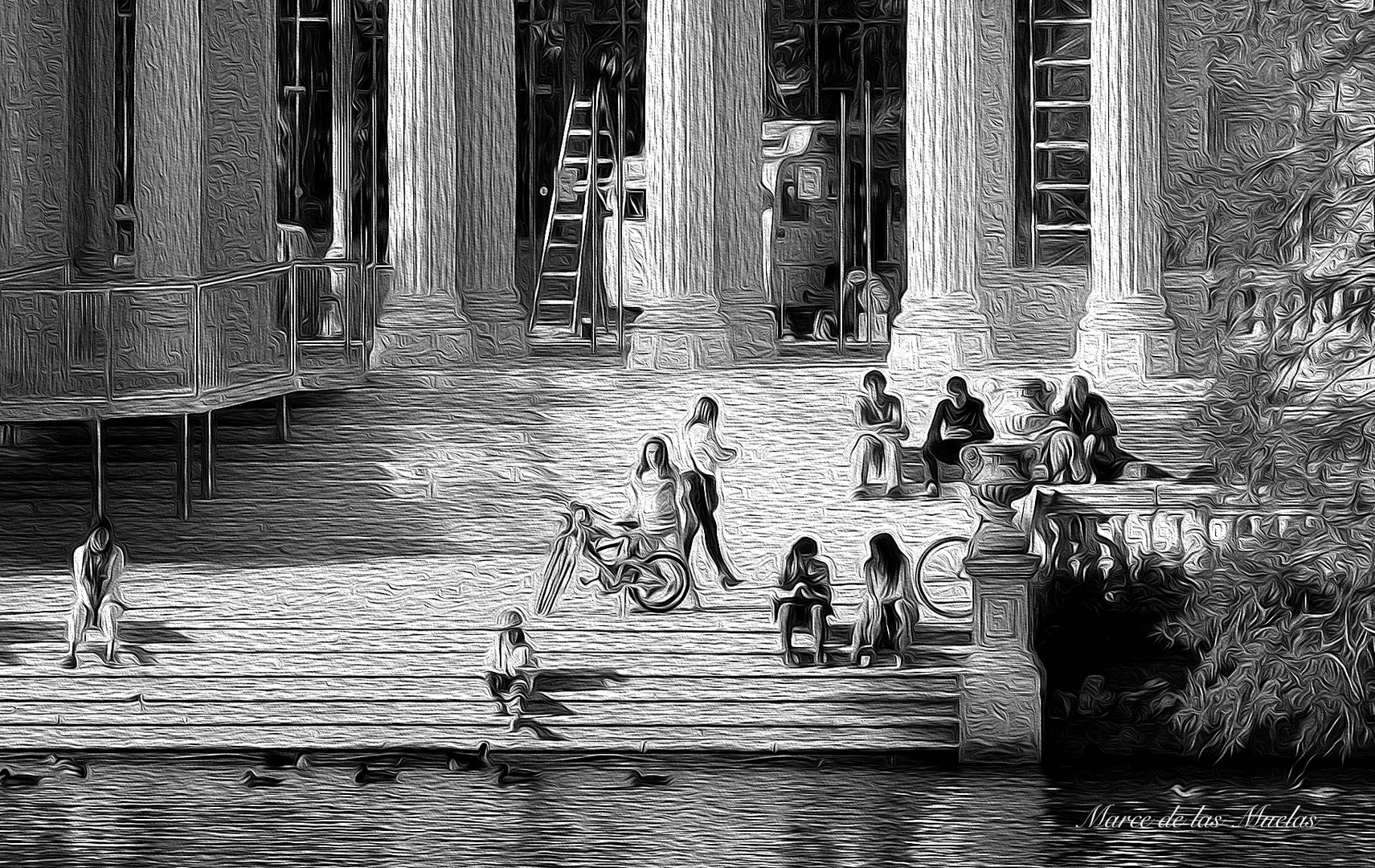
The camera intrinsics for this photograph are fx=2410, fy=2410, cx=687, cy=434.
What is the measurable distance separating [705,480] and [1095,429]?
8.10 m

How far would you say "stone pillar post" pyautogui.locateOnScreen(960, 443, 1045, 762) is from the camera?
31594 millimetres

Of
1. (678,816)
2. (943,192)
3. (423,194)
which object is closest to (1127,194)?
(943,192)

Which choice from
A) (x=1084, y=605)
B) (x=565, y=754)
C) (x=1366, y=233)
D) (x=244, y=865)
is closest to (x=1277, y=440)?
(x=1366, y=233)

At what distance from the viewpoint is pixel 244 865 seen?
1037 inches

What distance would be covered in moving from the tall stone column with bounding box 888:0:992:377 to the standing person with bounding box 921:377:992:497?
6302mm

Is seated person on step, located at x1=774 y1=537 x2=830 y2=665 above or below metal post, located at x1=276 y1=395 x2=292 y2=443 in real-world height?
below

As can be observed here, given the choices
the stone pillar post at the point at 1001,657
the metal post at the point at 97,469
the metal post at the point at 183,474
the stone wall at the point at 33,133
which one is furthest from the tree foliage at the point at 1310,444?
the stone wall at the point at 33,133

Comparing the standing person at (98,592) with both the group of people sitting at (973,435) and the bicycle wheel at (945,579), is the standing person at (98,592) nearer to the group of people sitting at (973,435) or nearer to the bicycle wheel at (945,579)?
the bicycle wheel at (945,579)

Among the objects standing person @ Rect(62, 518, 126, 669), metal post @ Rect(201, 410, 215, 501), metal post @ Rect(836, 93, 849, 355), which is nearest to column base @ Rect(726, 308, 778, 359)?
metal post @ Rect(836, 93, 849, 355)

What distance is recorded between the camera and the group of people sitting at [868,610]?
108 ft

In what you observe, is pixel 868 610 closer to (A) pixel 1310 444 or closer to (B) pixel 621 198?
(A) pixel 1310 444

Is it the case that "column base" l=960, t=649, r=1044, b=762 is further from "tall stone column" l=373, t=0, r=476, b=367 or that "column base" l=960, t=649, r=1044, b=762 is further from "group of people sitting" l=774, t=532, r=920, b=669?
"tall stone column" l=373, t=0, r=476, b=367

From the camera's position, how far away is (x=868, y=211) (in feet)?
197

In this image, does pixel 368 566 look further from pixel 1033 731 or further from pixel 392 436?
pixel 1033 731
